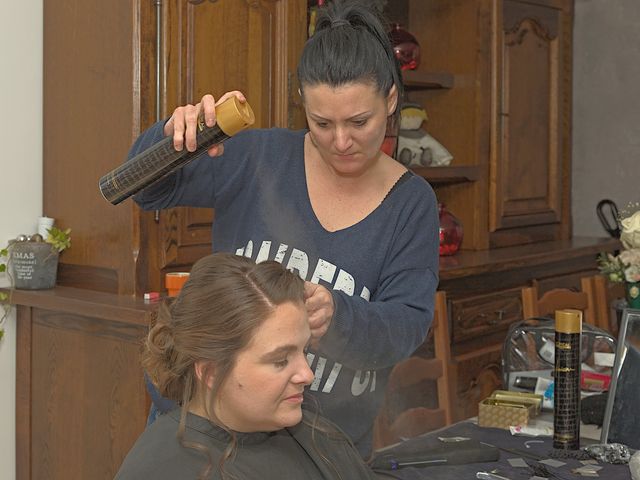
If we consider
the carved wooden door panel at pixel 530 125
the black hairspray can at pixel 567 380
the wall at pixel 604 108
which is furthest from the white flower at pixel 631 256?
the wall at pixel 604 108

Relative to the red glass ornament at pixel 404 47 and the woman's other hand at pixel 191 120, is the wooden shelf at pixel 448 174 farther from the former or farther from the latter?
the woman's other hand at pixel 191 120

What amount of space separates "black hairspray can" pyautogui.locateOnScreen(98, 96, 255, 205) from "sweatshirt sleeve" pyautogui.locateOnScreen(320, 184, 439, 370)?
0.99 ft

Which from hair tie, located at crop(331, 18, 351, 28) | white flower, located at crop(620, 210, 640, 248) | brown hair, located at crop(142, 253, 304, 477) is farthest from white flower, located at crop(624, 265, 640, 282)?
brown hair, located at crop(142, 253, 304, 477)

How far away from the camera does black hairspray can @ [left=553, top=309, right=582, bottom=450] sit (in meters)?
1.90

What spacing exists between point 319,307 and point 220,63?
145 cm

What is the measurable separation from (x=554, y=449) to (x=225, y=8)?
1564 millimetres

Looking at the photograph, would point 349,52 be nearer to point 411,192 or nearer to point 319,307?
point 411,192

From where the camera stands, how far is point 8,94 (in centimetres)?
274

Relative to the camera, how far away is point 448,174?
3.78 m

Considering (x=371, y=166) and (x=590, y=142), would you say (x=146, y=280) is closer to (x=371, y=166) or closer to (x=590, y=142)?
(x=371, y=166)

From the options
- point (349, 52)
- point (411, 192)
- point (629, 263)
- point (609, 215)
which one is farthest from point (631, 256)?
point (609, 215)

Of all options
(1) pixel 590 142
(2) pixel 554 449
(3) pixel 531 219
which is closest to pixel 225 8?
(2) pixel 554 449

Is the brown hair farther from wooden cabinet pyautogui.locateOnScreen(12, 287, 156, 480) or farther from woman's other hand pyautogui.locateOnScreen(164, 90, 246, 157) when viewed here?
wooden cabinet pyautogui.locateOnScreen(12, 287, 156, 480)

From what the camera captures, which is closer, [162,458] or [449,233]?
[162,458]
